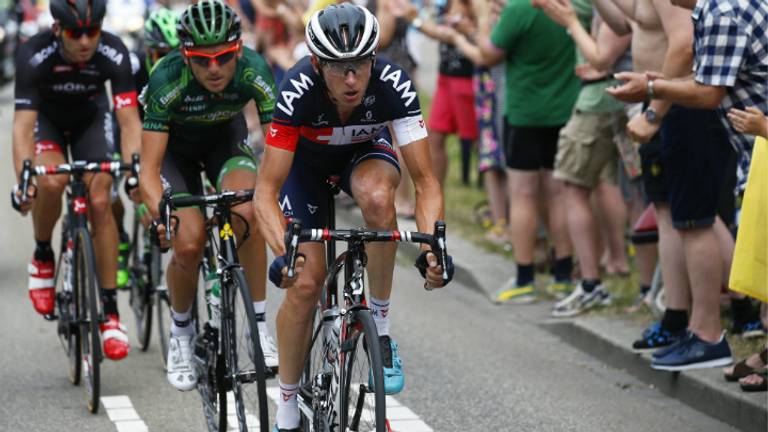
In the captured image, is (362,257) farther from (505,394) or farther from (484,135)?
(484,135)

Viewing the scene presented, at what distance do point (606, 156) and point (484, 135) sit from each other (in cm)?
253

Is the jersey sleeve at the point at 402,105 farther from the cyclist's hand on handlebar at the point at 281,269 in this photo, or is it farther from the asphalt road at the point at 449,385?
the asphalt road at the point at 449,385

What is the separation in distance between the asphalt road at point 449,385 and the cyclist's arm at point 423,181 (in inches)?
70.2

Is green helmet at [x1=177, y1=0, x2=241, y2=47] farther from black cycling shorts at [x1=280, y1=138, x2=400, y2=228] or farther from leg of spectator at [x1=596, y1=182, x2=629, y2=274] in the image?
leg of spectator at [x1=596, y1=182, x2=629, y2=274]

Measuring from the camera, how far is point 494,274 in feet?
36.8

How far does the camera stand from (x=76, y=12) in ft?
26.5

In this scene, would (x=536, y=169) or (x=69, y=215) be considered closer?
(x=69, y=215)

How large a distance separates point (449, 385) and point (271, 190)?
274cm

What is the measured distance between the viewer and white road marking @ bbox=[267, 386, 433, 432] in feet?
23.6

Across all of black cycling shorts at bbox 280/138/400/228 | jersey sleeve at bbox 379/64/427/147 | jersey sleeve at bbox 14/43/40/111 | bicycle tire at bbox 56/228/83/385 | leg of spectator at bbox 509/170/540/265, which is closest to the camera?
jersey sleeve at bbox 379/64/427/147

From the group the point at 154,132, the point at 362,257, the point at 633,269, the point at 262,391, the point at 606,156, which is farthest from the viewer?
the point at 633,269

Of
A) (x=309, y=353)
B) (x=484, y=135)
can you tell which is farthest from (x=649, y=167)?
(x=484, y=135)

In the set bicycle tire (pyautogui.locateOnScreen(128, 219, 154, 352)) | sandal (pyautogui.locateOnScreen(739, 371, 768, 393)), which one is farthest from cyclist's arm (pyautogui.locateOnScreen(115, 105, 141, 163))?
sandal (pyautogui.locateOnScreen(739, 371, 768, 393))

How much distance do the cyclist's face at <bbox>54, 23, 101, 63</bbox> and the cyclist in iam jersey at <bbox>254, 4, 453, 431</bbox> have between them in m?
2.50
